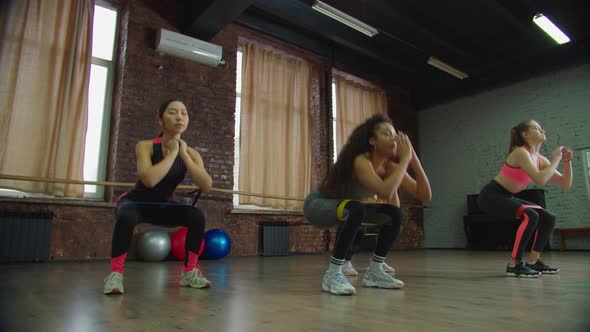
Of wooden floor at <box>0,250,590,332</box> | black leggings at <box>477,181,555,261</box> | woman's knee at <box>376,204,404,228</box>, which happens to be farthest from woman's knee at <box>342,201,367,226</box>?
black leggings at <box>477,181,555,261</box>

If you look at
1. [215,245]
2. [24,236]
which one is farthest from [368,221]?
[24,236]

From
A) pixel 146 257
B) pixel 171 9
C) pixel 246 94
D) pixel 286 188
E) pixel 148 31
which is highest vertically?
pixel 171 9

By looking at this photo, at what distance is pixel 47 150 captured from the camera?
14.7 ft

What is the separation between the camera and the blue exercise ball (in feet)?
15.1

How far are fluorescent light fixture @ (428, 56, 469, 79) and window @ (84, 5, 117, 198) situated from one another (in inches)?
212

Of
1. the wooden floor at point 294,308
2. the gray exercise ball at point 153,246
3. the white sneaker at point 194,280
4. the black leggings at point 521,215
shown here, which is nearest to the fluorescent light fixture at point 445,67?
the black leggings at point 521,215

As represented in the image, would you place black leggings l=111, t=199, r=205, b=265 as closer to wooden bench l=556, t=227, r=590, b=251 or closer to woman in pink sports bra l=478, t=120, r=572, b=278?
woman in pink sports bra l=478, t=120, r=572, b=278

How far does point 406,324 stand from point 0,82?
496 cm

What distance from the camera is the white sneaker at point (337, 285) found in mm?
1792

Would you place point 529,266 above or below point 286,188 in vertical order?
below

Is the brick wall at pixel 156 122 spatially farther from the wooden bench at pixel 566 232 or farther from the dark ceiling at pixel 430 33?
the wooden bench at pixel 566 232

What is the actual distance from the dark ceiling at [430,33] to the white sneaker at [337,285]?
4.06 metres

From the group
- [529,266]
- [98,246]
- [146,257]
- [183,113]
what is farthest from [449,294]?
[98,246]

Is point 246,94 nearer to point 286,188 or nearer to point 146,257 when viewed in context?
point 286,188
